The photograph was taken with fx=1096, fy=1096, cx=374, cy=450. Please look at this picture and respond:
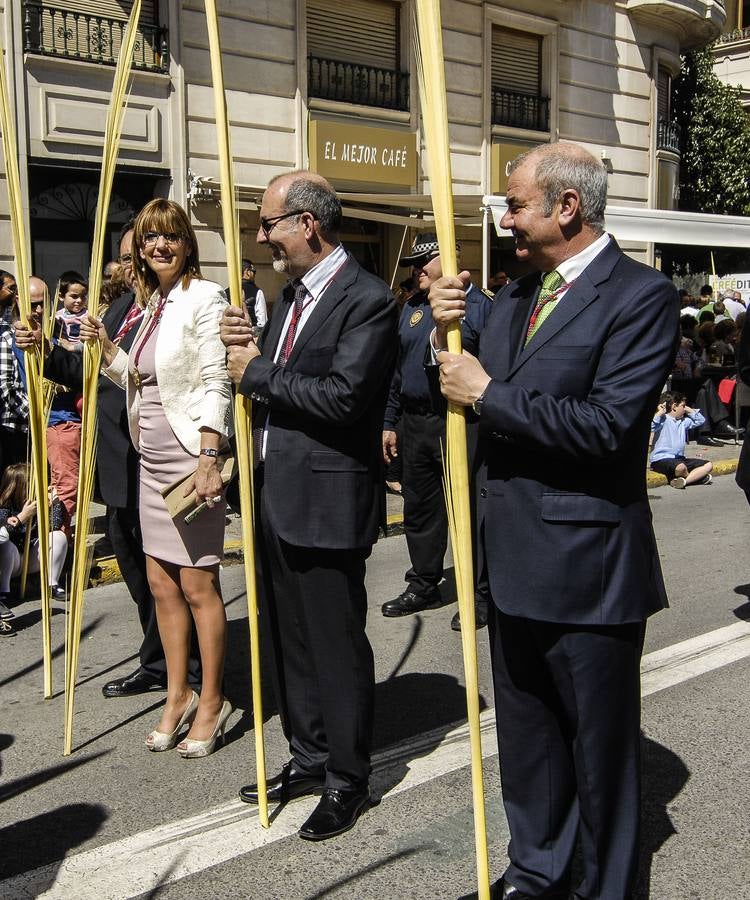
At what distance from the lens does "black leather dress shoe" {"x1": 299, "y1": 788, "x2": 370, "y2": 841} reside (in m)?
3.33

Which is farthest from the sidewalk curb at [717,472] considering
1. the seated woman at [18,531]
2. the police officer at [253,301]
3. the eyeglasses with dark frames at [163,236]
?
the eyeglasses with dark frames at [163,236]

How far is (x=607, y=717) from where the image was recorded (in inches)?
109

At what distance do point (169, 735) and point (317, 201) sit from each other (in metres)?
2.07

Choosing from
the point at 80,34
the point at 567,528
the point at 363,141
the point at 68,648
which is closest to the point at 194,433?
the point at 68,648

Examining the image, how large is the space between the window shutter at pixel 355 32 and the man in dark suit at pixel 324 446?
13.1 m

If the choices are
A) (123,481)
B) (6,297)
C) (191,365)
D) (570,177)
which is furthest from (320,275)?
(6,297)

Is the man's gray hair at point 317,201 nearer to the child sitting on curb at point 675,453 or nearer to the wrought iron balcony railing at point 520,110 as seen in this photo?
the child sitting on curb at point 675,453

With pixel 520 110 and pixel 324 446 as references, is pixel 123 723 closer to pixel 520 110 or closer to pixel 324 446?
pixel 324 446

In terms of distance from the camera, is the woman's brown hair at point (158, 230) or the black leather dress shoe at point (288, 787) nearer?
the black leather dress shoe at point (288, 787)

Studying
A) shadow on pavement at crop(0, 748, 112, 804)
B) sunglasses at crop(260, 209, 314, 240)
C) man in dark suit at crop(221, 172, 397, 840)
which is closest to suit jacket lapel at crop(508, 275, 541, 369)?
man in dark suit at crop(221, 172, 397, 840)

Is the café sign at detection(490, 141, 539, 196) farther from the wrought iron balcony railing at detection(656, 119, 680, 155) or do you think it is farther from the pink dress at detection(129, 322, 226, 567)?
the pink dress at detection(129, 322, 226, 567)

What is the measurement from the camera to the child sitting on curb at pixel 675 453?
10.6m

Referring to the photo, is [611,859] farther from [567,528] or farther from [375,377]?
[375,377]

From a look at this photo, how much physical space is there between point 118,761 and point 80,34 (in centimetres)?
1093
